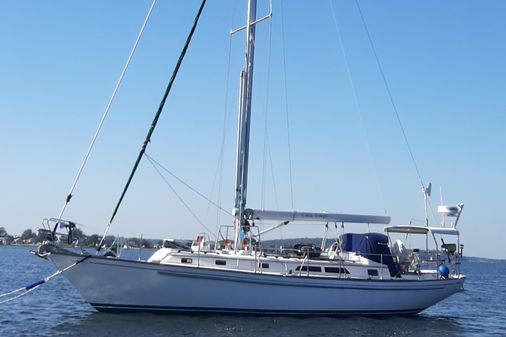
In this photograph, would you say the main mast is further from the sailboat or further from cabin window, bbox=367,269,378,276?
cabin window, bbox=367,269,378,276

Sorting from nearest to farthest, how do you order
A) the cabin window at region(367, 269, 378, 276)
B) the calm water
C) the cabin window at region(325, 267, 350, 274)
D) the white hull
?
the calm water, the white hull, the cabin window at region(325, 267, 350, 274), the cabin window at region(367, 269, 378, 276)

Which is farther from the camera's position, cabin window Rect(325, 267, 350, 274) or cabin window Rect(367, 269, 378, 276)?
cabin window Rect(367, 269, 378, 276)

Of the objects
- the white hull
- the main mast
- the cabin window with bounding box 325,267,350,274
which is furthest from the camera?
the main mast

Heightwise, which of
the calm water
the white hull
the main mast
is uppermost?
the main mast

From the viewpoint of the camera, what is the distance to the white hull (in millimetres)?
20625

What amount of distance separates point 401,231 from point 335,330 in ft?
26.2

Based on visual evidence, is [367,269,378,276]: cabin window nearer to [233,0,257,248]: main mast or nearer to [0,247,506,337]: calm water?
[0,247,506,337]: calm water

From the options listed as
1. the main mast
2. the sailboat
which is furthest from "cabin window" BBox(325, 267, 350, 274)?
the main mast

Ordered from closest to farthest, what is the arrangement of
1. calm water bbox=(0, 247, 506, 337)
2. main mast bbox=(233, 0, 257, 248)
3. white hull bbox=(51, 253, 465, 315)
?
calm water bbox=(0, 247, 506, 337), white hull bbox=(51, 253, 465, 315), main mast bbox=(233, 0, 257, 248)

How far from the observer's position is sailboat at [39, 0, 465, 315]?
20.8 meters

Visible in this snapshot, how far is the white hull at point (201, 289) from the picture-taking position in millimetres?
20625

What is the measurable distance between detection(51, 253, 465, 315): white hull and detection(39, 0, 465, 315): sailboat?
36mm

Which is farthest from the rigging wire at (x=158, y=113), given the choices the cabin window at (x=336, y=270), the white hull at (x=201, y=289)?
the cabin window at (x=336, y=270)

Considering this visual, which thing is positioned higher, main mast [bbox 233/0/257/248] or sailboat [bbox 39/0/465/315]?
main mast [bbox 233/0/257/248]
